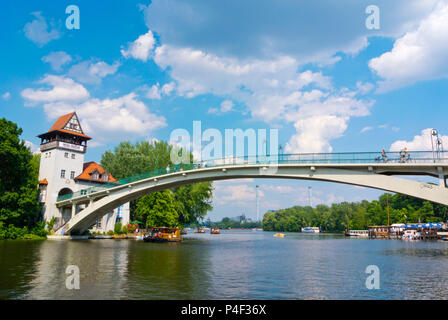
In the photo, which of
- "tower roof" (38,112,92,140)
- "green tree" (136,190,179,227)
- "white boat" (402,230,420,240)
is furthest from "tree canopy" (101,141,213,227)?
"white boat" (402,230,420,240)

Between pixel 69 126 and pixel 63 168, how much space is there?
20.0ft

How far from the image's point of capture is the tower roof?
4712 cm

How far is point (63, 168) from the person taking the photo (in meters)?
46.2

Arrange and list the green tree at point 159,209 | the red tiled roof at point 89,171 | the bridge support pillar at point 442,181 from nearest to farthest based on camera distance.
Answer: the bridge support pillar at point 442,181
the red tiled roof at point 89,171
the green tree at point 159,209

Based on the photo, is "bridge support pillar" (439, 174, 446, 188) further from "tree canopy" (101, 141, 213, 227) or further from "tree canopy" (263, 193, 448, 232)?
"tree canopy" (263, 193, 448, 232)

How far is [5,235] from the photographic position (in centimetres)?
3781

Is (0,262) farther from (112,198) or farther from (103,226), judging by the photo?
(103,226)

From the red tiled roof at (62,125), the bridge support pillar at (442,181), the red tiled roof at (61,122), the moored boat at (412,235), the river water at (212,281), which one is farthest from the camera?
the moored boat at (412,235)

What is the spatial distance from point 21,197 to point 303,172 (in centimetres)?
3199

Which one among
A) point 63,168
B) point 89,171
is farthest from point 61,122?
point 89,171

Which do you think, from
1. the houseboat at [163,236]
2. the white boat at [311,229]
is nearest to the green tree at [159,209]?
the houseboat at [163,236]

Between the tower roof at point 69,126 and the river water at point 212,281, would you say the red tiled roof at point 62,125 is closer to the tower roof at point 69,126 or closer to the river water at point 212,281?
the tower roof at point 69,126

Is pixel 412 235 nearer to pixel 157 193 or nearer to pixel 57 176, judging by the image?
pixel 157 193

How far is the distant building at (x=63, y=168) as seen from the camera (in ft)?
148
